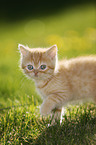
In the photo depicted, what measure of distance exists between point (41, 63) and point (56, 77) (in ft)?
0.84

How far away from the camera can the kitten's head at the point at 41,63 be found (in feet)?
7.75

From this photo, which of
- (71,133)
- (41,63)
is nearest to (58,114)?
(71,133)

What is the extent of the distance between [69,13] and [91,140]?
8372 mm

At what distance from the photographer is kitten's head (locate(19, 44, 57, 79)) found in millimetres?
2361

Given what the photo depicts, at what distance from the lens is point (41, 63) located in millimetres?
2363

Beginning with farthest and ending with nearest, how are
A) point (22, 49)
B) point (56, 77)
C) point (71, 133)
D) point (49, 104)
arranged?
point (22, 49) → point (56, 77) → point (49, 104) → point (71, 133)

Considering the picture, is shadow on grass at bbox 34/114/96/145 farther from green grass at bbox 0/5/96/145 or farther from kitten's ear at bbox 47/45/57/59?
kitten's ear at bbox 47/45/57/59

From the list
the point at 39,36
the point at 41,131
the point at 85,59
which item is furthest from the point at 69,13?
the point at 41,131

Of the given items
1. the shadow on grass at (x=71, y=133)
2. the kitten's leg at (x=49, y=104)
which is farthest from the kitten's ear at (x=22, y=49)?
the shadow on grass at (x=71, y=133)

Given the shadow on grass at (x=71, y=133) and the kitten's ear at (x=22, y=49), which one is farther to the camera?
the kitten's ear at (x=22, y=49)

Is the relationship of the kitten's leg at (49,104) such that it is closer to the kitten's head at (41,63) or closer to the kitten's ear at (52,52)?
the kitten's head at (41,63)

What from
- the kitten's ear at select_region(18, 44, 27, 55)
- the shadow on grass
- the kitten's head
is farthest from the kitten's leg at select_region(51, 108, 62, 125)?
the kitten's ear at select_region(18, 44, 27, 55)

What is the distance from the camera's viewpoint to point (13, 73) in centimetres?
455

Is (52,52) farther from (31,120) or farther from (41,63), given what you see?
(31,120)
